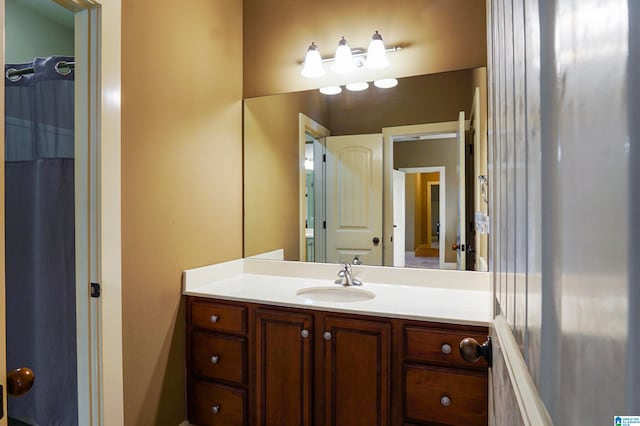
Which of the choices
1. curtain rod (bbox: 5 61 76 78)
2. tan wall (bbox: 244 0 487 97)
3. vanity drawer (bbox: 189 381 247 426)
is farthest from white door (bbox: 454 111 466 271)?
curtain rod (bbox: 5 61 76 78)

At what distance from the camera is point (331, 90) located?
221 cm

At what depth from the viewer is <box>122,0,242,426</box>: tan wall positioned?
1.63 metres

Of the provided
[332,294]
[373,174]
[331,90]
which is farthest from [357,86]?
[332,294]

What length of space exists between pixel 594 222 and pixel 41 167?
2401mm

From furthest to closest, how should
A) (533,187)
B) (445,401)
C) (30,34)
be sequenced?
(30,34) → (445,401) → (533,187)

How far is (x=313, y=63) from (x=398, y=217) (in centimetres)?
106

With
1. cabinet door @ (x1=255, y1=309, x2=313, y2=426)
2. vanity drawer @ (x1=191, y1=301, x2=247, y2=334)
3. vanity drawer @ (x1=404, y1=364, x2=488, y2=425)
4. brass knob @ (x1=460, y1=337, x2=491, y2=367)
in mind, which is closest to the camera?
brass knob @ (x1=460, y1=337, x2=491, y2=367)

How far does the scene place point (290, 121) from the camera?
7.73 feet

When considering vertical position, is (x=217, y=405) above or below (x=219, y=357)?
below

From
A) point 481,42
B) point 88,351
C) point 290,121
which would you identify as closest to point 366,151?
point 290,121

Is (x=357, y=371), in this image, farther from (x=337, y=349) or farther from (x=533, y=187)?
(x=533, y=187)

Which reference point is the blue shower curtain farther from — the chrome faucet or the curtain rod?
the chrome faucet

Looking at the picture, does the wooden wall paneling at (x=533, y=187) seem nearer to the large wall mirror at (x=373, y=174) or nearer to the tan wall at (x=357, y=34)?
the large wall mirror at (x=373, y=174)

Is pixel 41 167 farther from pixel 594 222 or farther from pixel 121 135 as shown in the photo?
pixel 594 222
